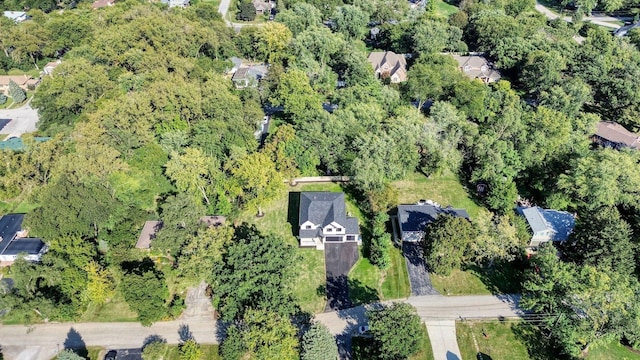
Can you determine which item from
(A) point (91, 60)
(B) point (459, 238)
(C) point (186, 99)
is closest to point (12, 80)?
(A) point (91, 60)

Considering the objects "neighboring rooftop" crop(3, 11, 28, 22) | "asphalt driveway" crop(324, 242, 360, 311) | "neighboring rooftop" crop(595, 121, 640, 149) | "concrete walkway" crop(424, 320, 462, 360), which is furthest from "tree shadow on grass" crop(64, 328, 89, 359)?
"neighboring rooftop" crop(3, 11, 28, 22)

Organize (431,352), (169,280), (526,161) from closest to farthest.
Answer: (431,352), (169,280), (526,161)

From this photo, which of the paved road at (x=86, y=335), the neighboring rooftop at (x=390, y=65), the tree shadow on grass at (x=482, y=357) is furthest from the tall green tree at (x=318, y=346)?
the neighboring rooftop at (x=390, y=65)

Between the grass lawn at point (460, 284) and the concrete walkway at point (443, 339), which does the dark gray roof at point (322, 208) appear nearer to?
the grass lawn at point (460, 284)

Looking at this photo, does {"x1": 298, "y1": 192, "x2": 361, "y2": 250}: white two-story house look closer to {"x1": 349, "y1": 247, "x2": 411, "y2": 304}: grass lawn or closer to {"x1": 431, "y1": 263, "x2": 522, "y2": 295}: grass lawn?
{"x1": 349, "y1": 247, "x2": 411, "y2": 304}: grass lawn

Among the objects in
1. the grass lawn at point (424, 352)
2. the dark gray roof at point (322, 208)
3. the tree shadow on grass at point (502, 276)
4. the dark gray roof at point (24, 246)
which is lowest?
the tree shadow on grass at point (502, 276)

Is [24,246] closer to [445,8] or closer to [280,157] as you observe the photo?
[280,157]

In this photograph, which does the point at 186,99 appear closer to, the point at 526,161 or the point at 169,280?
the point at 169,280
